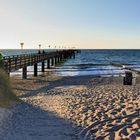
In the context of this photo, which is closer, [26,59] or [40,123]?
[40,123]

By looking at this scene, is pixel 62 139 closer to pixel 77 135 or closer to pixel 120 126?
pixel 77 135

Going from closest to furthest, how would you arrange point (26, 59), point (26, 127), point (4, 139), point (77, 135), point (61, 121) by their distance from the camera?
point (4, 139) → point (77, 135) → point (26, 127) → point (61, 121) → point (26, 59)

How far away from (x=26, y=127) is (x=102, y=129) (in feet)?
7.63

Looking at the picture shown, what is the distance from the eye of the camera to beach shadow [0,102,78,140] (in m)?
9.80

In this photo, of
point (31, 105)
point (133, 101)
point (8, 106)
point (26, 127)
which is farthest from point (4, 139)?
point (133, 101)

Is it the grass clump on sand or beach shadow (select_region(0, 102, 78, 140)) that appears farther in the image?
the grass clump on sand

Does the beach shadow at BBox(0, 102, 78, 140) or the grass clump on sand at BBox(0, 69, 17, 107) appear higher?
the grass clump on sand at BBox(0, 69, 17, 107)

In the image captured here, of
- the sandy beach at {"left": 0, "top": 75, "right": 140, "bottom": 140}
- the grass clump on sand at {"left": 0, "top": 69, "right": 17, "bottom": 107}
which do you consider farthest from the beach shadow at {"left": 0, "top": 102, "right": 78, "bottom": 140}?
the grass clump on sand at {"left": 0, "top": 69, "right": 17, "bottom": 107}

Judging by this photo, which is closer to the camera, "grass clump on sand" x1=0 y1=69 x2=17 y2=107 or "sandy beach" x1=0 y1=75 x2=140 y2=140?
"sandy beach" x1=0 y1=75 x2=140 y2=140

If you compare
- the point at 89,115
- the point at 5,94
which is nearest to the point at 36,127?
the point at 89,115

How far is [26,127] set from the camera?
35.4ft

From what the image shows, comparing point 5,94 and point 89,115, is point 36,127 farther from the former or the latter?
point 5,94

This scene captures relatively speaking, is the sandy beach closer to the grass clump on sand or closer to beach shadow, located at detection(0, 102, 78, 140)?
beach shadow, located at detection(0, 102, 78, 140)

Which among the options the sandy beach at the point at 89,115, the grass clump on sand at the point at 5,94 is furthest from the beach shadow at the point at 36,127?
the grass clump on sand at the point at 5,94
